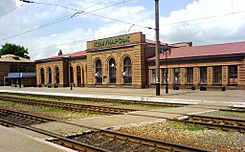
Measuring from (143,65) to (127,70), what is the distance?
3402 millimetres

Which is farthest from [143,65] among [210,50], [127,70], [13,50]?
[13,50]

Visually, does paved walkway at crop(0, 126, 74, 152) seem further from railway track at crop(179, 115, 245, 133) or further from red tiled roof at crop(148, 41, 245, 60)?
red tiled roof at crop(148, 41, 245, 60)

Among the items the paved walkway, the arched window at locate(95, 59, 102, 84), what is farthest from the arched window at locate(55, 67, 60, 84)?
the paved walkway

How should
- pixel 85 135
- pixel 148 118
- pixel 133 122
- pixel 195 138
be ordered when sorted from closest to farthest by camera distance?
pixel 195 138
pixel 85 135
pixel 133 122
pixel 148 118

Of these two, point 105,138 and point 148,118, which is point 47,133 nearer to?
point 105,138

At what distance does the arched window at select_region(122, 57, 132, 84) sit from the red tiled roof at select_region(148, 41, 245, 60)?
4281 mm

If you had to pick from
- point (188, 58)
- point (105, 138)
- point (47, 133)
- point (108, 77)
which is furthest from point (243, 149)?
point (108, 77)

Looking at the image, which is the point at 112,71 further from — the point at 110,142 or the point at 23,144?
the point at 23,144

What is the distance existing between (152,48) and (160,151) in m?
40.2

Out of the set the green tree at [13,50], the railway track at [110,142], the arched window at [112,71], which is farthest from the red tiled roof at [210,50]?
the green tree at [13,50]

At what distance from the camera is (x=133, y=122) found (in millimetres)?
12445

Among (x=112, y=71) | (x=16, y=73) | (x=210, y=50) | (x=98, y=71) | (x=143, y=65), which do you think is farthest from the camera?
(x=16, y=73)

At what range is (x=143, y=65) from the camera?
1795 inches

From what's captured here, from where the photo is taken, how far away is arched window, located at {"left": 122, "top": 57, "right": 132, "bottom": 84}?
1877 inches
